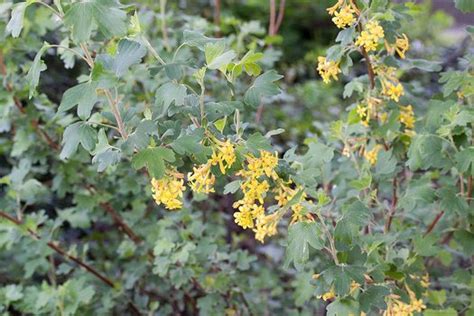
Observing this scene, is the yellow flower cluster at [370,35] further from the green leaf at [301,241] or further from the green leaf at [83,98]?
the green leaf at [83,98]

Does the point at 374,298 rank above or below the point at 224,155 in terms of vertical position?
below

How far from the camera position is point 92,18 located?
45.1 inches

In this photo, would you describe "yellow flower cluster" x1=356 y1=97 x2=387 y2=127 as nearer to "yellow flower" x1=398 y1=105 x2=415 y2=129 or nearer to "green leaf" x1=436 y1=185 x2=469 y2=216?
"yellow flower" x1=398 y1=105 x2=415 y2=129

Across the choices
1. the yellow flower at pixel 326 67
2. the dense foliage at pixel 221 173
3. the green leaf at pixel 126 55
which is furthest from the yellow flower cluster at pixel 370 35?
the green leaf at pixel 126 55

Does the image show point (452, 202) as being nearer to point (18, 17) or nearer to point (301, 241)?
point (301, 241)

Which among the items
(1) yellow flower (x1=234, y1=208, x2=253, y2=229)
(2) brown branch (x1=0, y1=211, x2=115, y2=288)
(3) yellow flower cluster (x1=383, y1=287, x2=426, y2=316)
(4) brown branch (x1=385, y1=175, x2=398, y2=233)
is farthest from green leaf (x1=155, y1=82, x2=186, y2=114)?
(2) brown branch (x1=0, y1=211, x2=115, y2=288)

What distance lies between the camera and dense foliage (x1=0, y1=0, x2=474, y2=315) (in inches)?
50.3

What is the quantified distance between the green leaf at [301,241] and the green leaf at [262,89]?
0.82 feet

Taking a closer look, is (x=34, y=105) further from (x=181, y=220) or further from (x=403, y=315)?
(x=403, y=315)

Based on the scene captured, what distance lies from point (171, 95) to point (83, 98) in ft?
0.50

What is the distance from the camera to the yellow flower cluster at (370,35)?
4.66 feet

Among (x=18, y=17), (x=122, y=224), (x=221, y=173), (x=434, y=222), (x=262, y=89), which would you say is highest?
Answer: (x=18, y=17)

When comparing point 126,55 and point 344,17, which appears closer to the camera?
point 126,55

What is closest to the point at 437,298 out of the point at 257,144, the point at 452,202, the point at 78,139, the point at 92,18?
the point at 452,202
